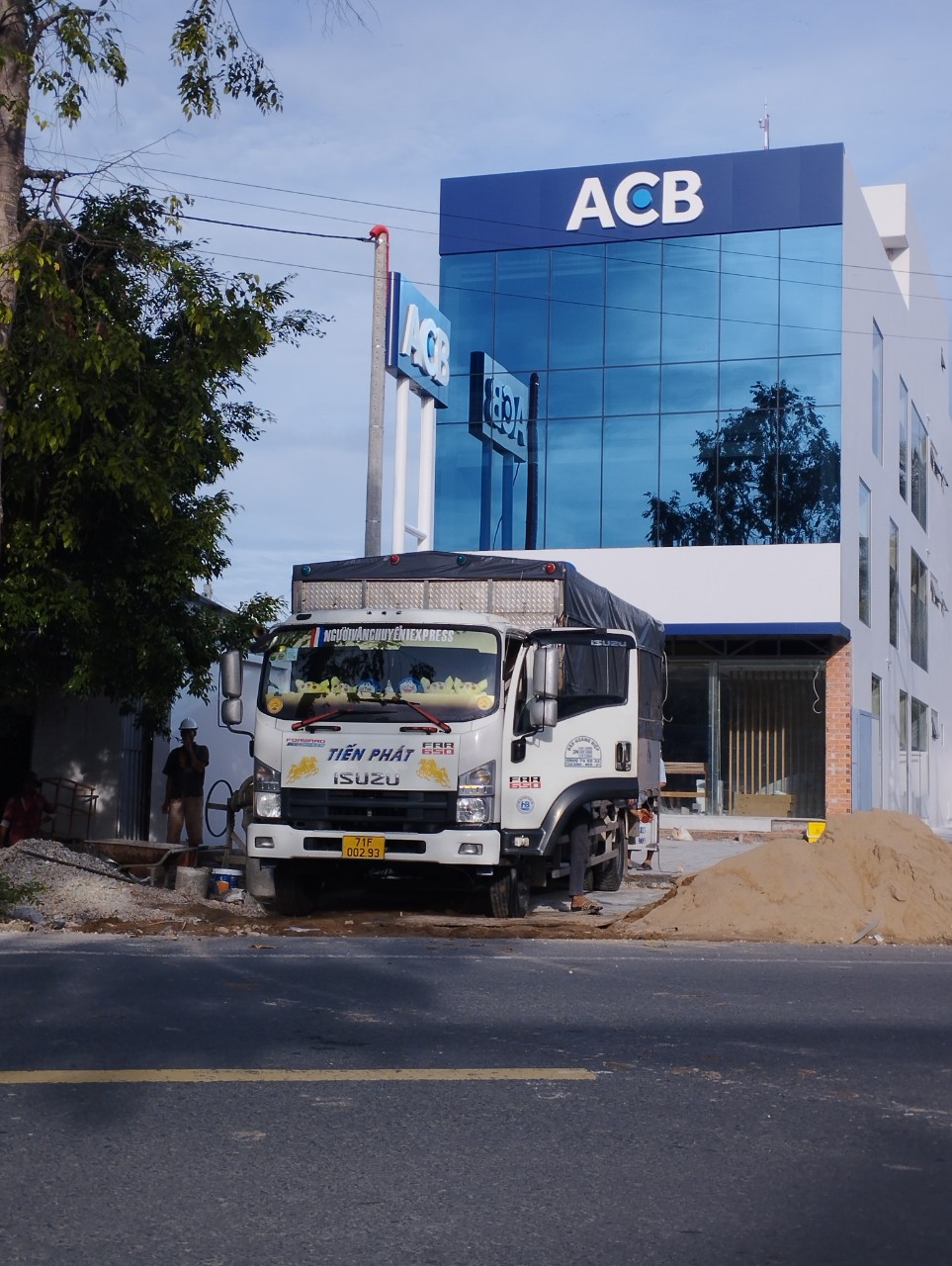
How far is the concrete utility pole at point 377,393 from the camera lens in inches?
760

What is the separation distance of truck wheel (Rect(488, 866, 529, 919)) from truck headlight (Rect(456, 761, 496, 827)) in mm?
854

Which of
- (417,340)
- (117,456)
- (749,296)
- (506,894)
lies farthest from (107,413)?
(749,296)

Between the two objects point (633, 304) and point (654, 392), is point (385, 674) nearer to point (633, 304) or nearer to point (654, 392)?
point (654, 392)

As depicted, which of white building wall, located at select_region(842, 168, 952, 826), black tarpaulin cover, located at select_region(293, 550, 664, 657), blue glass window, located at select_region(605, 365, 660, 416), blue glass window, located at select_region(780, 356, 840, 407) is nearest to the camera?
black tarpaulin cover, located at select_region(293, 550, 664, 657)

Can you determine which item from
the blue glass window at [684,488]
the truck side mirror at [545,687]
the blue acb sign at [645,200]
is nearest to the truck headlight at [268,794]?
the truck side mirror at [545,687]

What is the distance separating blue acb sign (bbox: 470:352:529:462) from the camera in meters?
32.7

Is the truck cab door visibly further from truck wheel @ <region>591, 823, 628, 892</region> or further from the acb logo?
the acb logo

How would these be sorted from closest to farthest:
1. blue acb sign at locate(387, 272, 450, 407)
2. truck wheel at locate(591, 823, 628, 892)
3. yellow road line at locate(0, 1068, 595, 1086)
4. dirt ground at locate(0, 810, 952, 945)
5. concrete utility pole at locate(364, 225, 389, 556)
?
yellow road line at locate(0, 1068, 595, 1086), dirt ground at locate(0, 810, 952, 945), truck wheel at locate(591, 823, 628, 892), concrete utility pole at locate(364, 225, 389, 556), blue acb sign at locate(387, 272, 450, 407)

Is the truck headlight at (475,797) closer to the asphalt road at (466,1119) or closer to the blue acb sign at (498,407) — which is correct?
the asphalt road at (466,1119)

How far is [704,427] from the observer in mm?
32281

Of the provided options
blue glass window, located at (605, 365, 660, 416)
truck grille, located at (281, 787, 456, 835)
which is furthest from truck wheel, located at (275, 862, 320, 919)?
blue glass window, located at (605, 365, 660, 416)

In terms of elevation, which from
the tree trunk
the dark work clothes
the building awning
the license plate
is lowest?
the license plate

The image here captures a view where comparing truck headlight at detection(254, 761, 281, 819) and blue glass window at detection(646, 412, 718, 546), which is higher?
blue glass window at detection(646, 412, 718, 546)

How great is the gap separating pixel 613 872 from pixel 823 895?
414cm
